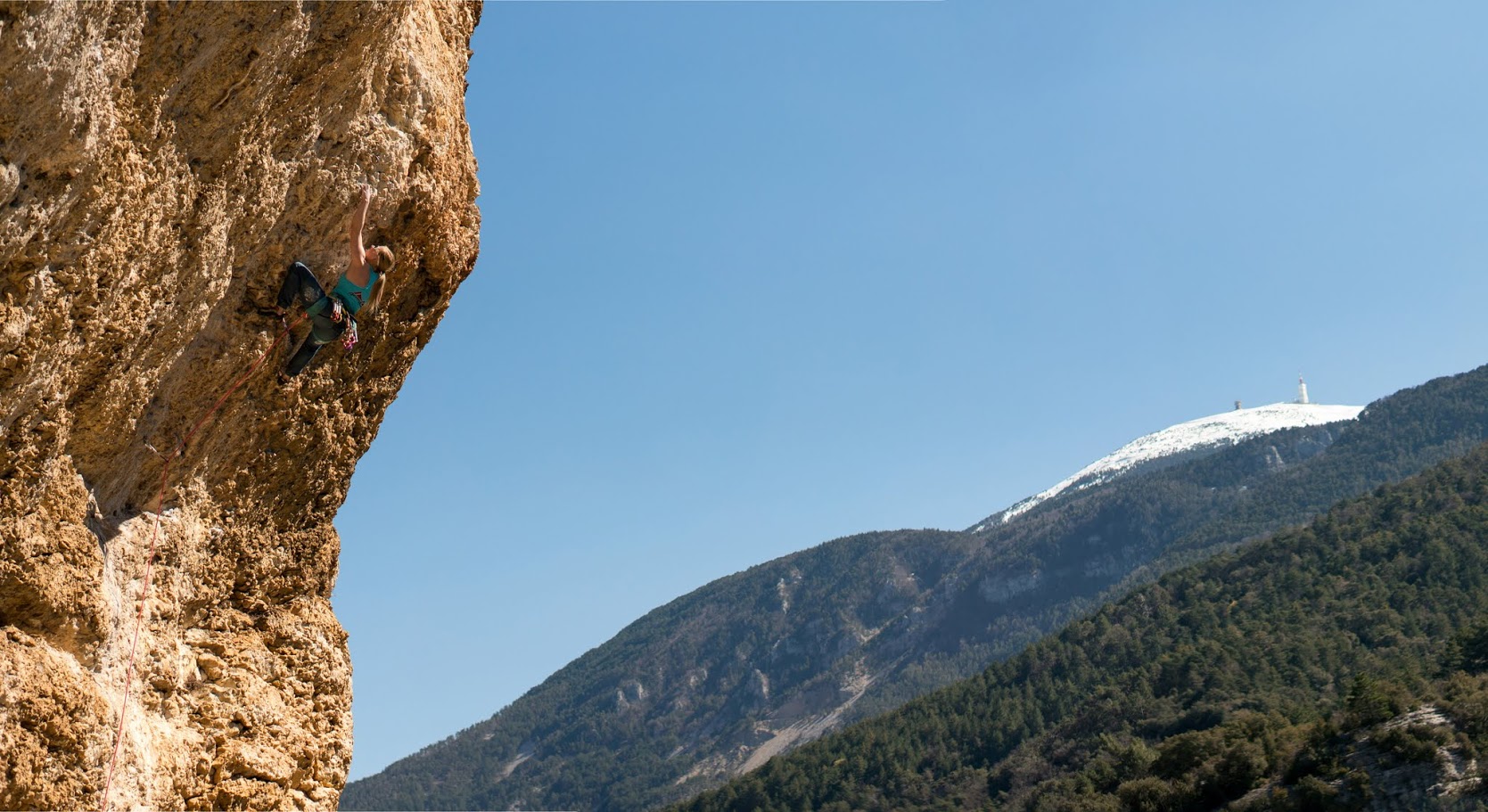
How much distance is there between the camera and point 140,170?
6.15 metres

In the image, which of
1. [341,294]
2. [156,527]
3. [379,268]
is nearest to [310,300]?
[341,294]

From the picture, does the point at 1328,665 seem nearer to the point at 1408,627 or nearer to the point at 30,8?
the point at 1408,627

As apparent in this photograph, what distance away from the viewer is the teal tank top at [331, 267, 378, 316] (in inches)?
317

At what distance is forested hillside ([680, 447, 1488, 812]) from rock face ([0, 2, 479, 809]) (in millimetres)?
44322

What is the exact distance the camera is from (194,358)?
7.49 metres

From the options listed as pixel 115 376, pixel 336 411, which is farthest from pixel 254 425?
pixel 115 376

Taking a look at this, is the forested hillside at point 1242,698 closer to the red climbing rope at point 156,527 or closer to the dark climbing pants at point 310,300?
the dark climbing pants at point 310,300

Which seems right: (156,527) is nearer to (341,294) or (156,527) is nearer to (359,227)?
(341,294)

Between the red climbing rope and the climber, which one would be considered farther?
the climber

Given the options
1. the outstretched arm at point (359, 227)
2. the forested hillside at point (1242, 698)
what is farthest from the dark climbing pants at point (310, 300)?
the forested hillside at point (1242, 698)

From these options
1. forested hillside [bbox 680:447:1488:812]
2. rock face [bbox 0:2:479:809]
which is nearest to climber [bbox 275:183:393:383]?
rock face [bbox 0:2:479:809]

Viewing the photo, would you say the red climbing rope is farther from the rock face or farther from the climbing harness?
the climbing harness

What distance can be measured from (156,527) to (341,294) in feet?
6.43

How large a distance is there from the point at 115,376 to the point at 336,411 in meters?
2.46
